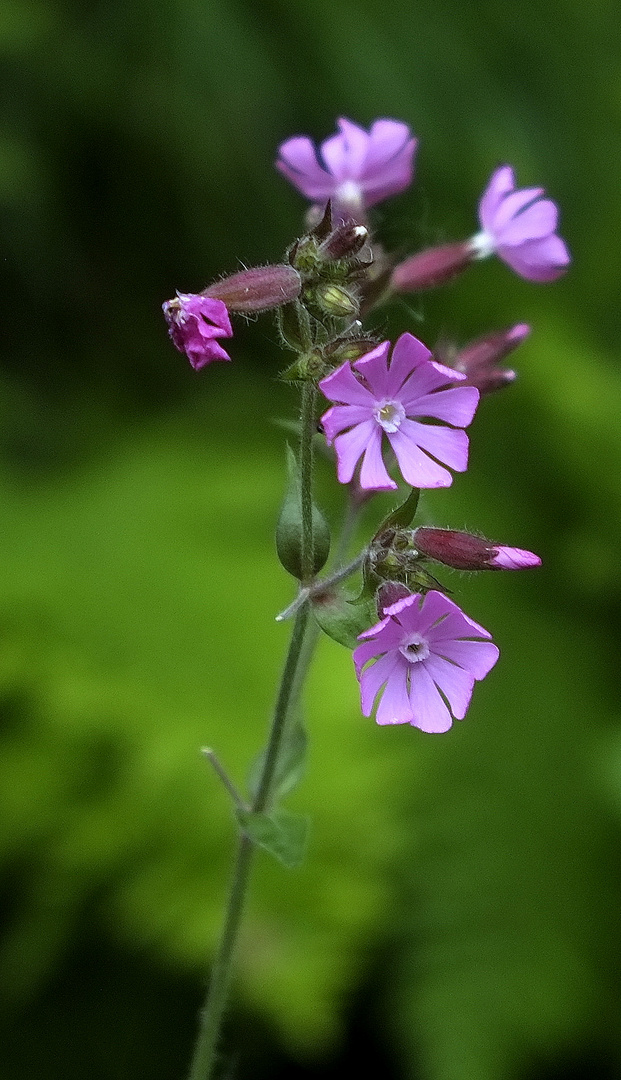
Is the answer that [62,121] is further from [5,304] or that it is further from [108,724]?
[108,724]

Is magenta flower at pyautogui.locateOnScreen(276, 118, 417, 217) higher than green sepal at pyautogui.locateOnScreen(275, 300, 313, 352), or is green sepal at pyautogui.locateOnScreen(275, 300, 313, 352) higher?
magenta flower at pyautogui.locateOnScreen(276, 118, 417, 217)

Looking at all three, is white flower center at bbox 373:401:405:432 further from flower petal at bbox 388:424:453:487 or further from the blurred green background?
the blurred green background

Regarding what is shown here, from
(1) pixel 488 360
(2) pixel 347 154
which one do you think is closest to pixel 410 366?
(1) pixel 488 360

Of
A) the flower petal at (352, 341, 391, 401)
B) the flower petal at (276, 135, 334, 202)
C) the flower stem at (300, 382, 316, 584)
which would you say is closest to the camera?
the flower petal at (352, 341, 391, 401)

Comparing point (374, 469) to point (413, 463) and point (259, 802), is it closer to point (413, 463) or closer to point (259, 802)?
point (413, 463)

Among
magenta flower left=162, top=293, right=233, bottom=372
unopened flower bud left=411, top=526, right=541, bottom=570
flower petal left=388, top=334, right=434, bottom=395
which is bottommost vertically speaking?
unopened flower bud left=411, top=526, right=541, bottom=570

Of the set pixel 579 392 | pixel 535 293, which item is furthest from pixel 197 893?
pixel 535 293

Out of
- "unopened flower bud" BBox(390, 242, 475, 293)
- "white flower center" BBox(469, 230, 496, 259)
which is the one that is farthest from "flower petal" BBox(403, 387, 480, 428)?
"white flower center" BBox(469, 230, 496, 259)
